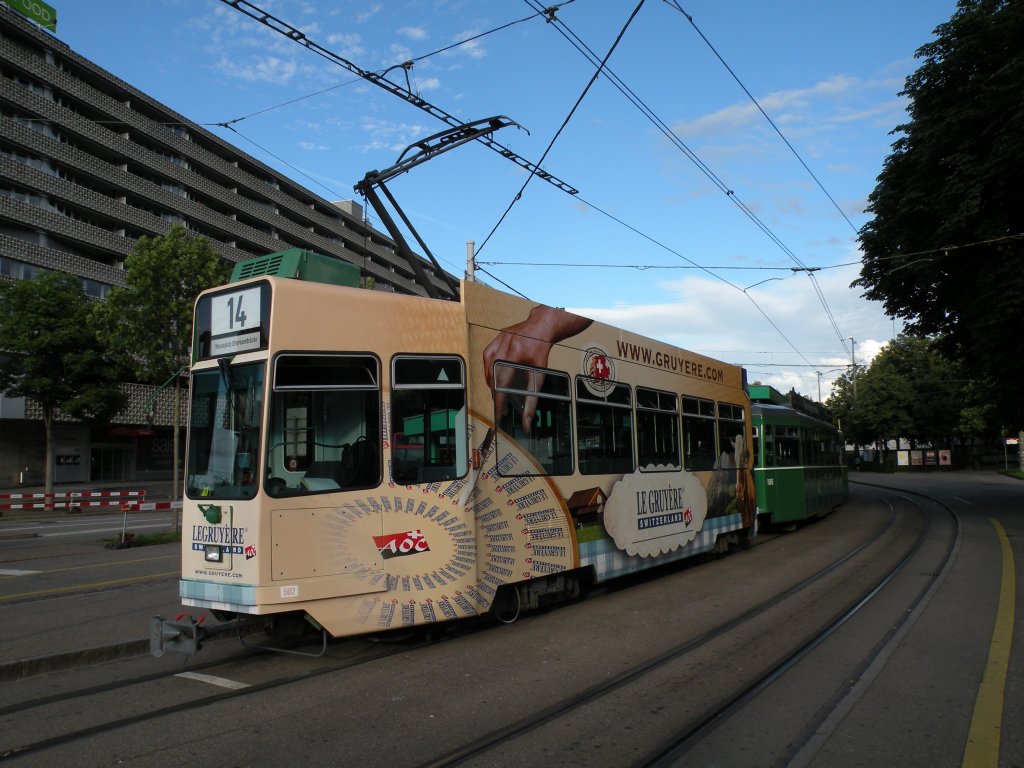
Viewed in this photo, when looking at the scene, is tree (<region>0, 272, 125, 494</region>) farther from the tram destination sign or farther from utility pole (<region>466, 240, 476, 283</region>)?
the tram destination sign

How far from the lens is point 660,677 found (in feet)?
19.7

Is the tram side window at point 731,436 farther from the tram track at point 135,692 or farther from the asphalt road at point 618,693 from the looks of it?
the tram track at point 135,692

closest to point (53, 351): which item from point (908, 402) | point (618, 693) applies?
point (618, 693)

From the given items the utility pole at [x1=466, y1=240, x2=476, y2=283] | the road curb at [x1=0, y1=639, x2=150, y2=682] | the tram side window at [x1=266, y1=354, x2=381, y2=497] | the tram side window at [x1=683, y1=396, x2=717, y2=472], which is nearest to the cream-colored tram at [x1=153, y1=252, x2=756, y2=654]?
the tram side window at [x1=266, y1=354, x2=381, y2=497]

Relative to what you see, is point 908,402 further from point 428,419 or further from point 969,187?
point 428,419

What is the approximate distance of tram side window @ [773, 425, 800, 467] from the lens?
16672 millimetres

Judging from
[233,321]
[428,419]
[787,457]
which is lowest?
[787,457]

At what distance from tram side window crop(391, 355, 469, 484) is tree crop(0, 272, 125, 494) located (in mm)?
24412

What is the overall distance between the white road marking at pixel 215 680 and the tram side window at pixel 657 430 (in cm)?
540

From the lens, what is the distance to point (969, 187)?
1755cm

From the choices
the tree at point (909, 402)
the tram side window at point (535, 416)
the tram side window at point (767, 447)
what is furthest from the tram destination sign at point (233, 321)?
the tree at point (909, 402)

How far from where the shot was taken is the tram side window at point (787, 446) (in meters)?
16.7

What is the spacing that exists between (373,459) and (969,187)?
16.7m

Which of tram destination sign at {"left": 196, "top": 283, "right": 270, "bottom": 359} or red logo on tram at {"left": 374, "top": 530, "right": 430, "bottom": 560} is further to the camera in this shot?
red logo on tram at {"left": 374, "top": 530, "right": 430, "bottom": 560}
